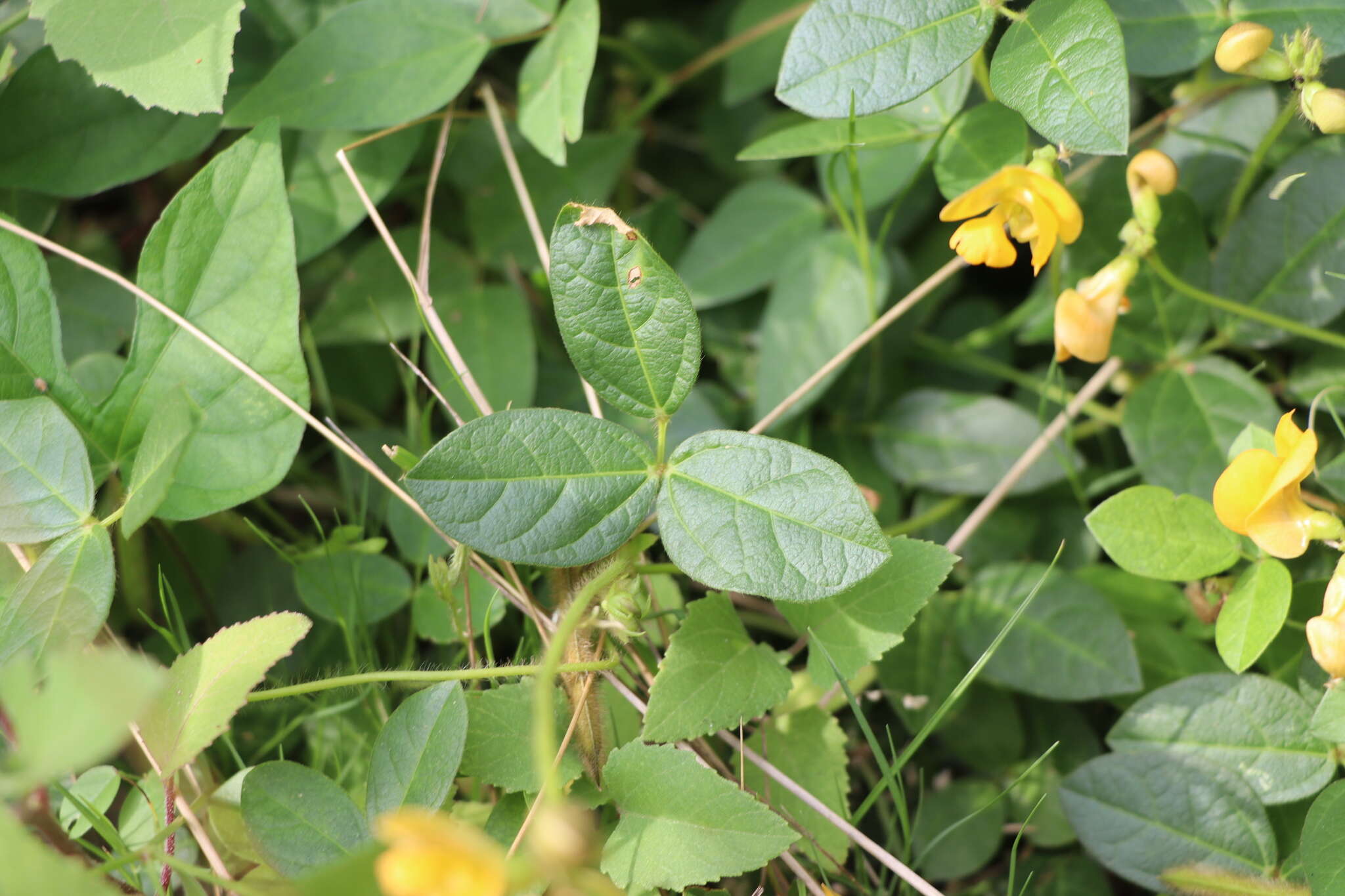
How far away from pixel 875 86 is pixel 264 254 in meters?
0.83

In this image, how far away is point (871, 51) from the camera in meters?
1.24

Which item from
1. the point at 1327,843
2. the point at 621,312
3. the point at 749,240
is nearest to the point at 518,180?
the point at 749,240

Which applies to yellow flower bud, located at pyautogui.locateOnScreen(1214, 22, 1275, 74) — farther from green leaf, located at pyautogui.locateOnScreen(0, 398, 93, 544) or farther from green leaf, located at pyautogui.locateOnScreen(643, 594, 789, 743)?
green leaf, located at pyautogui.locateOnScreen(0, 398, 93, 544)

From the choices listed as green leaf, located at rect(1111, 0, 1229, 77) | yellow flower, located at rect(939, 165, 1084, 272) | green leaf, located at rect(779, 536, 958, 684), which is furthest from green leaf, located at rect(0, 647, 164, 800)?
green leaf, located at rect(1111, 0, 1229, 77)

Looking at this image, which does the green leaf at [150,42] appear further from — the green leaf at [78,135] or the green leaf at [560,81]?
the green leaf at [560,81]

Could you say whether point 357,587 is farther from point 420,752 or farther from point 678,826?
point 678,826

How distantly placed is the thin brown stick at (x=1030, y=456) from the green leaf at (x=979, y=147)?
38 centimetres

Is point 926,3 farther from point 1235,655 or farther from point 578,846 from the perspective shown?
point 578,846

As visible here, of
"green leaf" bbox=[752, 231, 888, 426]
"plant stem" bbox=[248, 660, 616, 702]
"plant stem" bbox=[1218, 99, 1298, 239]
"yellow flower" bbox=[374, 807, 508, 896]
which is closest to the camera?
"yellow flower" bbox=[374, 807, 508, 896]

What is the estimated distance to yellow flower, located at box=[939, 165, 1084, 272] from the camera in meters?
1.15

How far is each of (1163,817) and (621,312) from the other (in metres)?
0.95

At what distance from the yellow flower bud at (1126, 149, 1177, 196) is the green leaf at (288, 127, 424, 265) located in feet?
3.63

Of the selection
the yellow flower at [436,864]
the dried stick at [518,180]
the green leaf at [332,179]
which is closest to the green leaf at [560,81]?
the dried stick at [518,180]

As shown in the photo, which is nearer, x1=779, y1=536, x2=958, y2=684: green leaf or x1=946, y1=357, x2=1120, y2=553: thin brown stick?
x1=779, y1=536, x2=958, y2=684: green leaf
